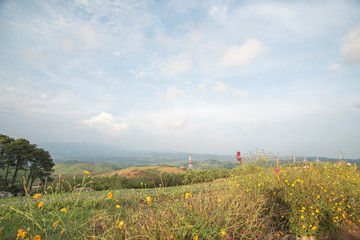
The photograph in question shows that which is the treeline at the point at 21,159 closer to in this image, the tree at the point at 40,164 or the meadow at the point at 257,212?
the tree at the point at 40,164

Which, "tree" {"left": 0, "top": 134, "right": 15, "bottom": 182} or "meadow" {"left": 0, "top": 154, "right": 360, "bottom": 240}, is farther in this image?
"tree" {"left": 0, "top": 134, "right": 15, "bottom": 182}

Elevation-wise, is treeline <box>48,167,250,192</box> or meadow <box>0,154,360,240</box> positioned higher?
meadow <box>0,154,360,240</box>

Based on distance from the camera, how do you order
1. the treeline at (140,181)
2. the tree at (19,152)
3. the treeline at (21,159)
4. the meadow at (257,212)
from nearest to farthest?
1. the meadow at (257,212)
2. the treeline at (140,181)
3. the treeline at (21,159)
4. the tree at (19,152)

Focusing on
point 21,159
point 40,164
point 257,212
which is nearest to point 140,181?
point 257,212

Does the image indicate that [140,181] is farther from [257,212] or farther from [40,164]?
[40,164]

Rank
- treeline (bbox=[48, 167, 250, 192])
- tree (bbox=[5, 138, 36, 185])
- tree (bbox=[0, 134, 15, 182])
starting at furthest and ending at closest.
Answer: tree (bbox=[5, 138, 36, 185]) < tree (bbox=[0, 134, 15, 182]) < treeline (bbox=[48, 167, 250, 192])

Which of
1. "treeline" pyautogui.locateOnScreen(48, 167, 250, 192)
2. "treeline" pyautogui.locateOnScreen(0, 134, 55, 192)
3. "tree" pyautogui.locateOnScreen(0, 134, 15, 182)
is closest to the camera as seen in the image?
"treeline" pyautogui.locateOnScreen(48, 167, 250, 192)

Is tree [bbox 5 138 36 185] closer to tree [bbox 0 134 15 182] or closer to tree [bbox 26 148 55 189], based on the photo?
tree [bbox 0 134 15 182]

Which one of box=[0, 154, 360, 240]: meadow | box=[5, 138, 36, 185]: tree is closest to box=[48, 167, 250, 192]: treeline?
box=[0, 154, 360, 240]: meadow

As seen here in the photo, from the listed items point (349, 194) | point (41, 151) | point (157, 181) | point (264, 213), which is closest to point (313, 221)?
point (264, 213)

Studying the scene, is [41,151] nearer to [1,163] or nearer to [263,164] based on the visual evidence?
[1,163]

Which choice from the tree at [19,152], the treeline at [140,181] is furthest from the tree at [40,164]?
the treeline at [140,181]

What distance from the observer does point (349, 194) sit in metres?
4.82

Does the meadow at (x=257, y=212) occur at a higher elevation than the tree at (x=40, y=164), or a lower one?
higher
